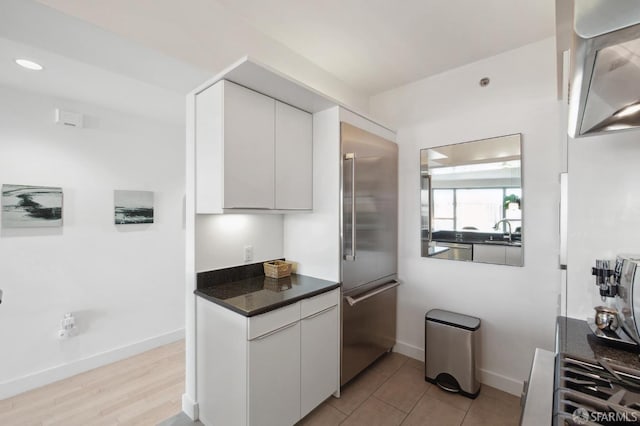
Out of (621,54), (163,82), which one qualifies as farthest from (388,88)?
(621,54)

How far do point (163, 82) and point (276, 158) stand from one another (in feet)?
3.16

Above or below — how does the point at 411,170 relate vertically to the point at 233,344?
above

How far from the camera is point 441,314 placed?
2.45 m

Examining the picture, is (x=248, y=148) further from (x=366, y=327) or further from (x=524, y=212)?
(x=524, y=212)

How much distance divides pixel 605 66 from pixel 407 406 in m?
2.32

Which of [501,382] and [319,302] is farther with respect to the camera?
[501,382]

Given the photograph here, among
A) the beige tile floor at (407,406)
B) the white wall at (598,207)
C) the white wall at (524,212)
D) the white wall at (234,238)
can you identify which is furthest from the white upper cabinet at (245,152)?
the white wall at (598,207)

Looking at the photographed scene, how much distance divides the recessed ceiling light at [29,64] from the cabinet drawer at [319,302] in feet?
8.30

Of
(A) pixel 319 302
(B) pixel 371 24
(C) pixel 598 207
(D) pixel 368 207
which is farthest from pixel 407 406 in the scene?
(B) pixel 371 24

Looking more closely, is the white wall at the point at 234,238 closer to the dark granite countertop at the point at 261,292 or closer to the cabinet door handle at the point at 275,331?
the dark granite countertop at the point at 261,292

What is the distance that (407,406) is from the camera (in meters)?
2.10

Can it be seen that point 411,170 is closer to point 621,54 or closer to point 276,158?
point 276,158

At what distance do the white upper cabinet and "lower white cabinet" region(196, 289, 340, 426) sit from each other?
0.72m

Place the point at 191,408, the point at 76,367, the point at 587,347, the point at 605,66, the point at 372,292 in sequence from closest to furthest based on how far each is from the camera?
the point at 605,66 → the point at 587,347 → the point at 191,408 → the point at 372,292 → the point at 76,367
